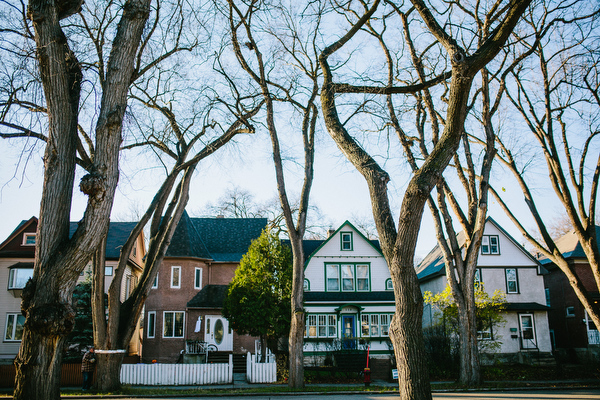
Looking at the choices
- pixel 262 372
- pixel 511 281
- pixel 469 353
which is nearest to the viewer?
pixel 469 353

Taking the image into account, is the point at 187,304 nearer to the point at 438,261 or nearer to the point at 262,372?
the point at 262,372

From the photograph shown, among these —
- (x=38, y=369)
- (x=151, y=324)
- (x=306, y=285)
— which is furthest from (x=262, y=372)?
(x=38, y=369)

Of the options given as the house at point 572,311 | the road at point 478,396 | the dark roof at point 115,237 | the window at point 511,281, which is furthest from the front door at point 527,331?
the dark roof at point 115,237

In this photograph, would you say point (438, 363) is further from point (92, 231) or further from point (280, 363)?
point (92, 231)

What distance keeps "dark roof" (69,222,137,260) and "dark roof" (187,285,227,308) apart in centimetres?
503

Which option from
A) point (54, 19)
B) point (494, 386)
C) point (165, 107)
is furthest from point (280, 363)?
point (54, 19)

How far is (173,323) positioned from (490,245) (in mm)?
19453

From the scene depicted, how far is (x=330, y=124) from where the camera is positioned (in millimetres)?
7289

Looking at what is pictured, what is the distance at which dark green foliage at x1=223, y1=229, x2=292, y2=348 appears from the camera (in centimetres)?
2111

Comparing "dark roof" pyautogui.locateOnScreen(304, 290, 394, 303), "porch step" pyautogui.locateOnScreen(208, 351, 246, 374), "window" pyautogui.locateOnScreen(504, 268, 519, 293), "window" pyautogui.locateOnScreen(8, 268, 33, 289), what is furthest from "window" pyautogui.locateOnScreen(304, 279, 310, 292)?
"window" pyautogui.locateOnScreen(8, 268, 33, 289)

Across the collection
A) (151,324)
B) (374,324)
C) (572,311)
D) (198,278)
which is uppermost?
(198,278)

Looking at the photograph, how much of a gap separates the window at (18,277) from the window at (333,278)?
16.4 meters

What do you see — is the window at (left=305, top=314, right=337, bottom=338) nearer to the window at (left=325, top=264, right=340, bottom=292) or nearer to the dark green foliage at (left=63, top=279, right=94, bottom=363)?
the window at (left=325, top=264, right=340, bottom=292)

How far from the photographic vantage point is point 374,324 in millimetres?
26984
